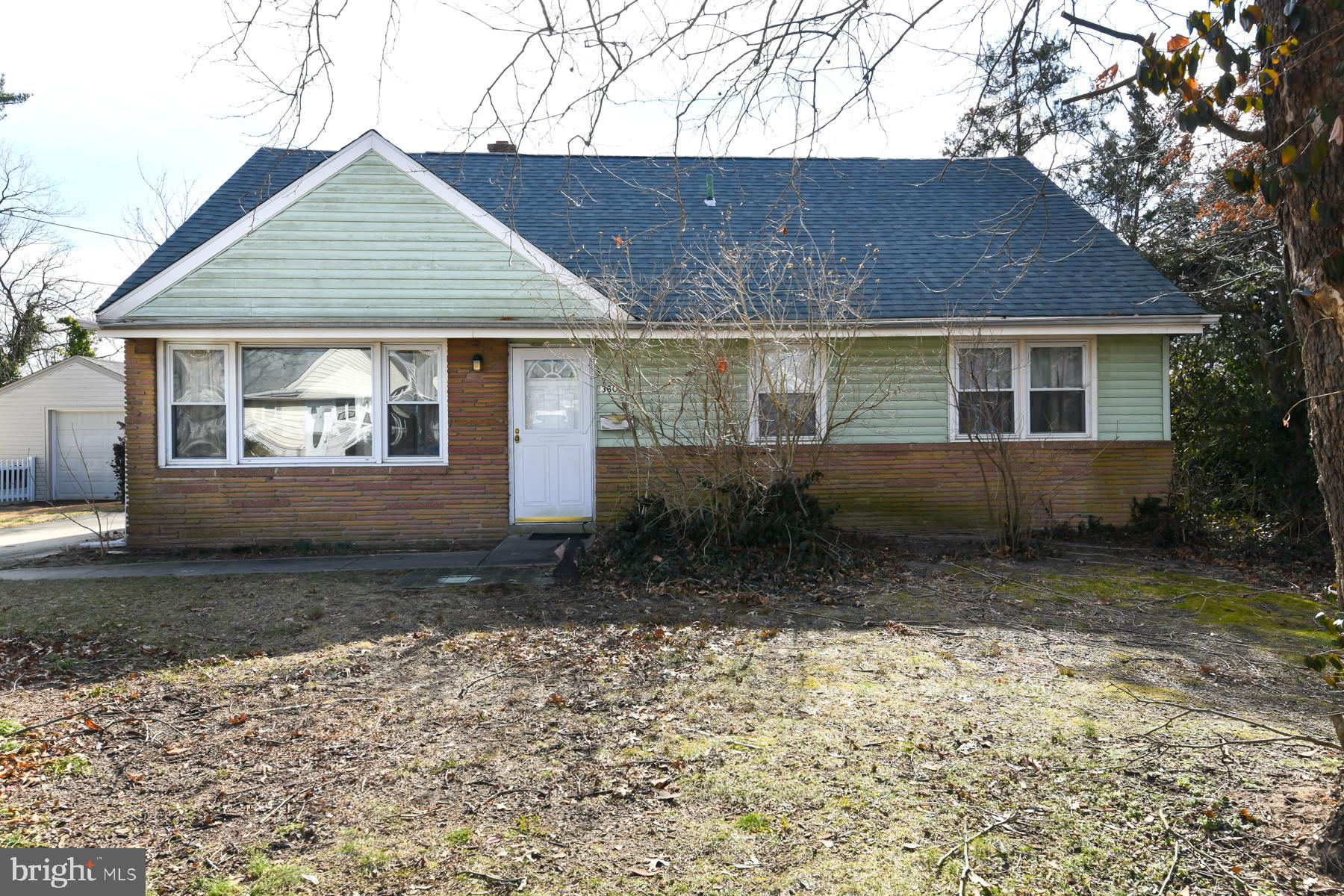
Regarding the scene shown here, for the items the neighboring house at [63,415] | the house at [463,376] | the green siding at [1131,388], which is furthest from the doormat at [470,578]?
the neighboring house at [63,415]

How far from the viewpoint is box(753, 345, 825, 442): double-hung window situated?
865 centimetres

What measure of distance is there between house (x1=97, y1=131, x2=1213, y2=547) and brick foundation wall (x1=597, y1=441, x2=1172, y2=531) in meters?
0.03

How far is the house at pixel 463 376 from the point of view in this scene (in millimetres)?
10898

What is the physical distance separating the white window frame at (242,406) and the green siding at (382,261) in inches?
18.3

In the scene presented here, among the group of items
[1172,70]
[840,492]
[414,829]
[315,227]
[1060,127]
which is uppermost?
[315,227]

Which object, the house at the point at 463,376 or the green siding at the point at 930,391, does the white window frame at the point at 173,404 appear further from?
the green siding at the point at 930,391

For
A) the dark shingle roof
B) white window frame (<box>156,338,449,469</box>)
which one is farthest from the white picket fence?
white window frame (<box>156,338,449,469</box>)

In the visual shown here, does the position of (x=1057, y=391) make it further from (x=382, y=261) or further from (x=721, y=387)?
(x=382, y=261)

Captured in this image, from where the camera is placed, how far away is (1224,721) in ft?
15.3

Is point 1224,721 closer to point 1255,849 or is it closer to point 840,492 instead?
point 1255,849

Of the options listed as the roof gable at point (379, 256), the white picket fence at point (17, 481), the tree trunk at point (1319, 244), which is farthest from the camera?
the white picket fence at point (17, 481)

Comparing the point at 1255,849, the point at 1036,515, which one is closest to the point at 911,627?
the point at 1255,849

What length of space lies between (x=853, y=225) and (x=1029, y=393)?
13.2 ft

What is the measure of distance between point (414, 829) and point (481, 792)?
1.34 ft
